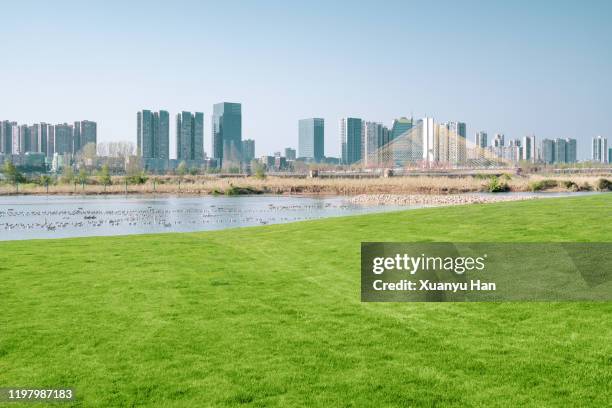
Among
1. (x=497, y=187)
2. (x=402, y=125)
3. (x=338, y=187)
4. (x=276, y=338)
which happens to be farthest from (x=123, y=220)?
(x=402, y=125)

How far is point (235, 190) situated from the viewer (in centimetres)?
7581

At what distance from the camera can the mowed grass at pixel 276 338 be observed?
6.05 meters

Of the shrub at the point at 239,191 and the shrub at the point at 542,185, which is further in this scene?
the shrub at the point at 239,191

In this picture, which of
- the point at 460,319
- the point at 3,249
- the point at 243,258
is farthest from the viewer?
the point at 3,249

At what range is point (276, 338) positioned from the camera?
7.69 meters

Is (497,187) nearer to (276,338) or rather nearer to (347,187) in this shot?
(347,187)

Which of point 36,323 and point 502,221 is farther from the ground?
point 502,221

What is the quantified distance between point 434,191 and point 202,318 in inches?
2496

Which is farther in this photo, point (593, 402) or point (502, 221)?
point (502, 221)

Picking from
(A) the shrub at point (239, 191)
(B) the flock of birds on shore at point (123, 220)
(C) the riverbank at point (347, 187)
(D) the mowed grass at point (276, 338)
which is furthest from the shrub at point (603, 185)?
(D) the mowed grass at point (276, 338)

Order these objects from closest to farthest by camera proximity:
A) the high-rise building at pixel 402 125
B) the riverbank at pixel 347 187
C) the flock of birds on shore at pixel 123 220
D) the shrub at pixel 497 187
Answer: the flock of birds on shore at pixel 123 220 < the shrub at pixel 497 187 < the riverbank at pixel 347 187 < the high-rise building at pixel 402 125

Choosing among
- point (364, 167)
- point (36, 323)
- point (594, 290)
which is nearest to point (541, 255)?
point (594, 290)

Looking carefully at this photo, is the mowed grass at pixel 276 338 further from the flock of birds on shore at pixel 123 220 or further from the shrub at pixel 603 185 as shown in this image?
the shrub at pixel 603 185

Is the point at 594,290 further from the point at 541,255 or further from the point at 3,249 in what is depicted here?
Result: the point at 3,249
